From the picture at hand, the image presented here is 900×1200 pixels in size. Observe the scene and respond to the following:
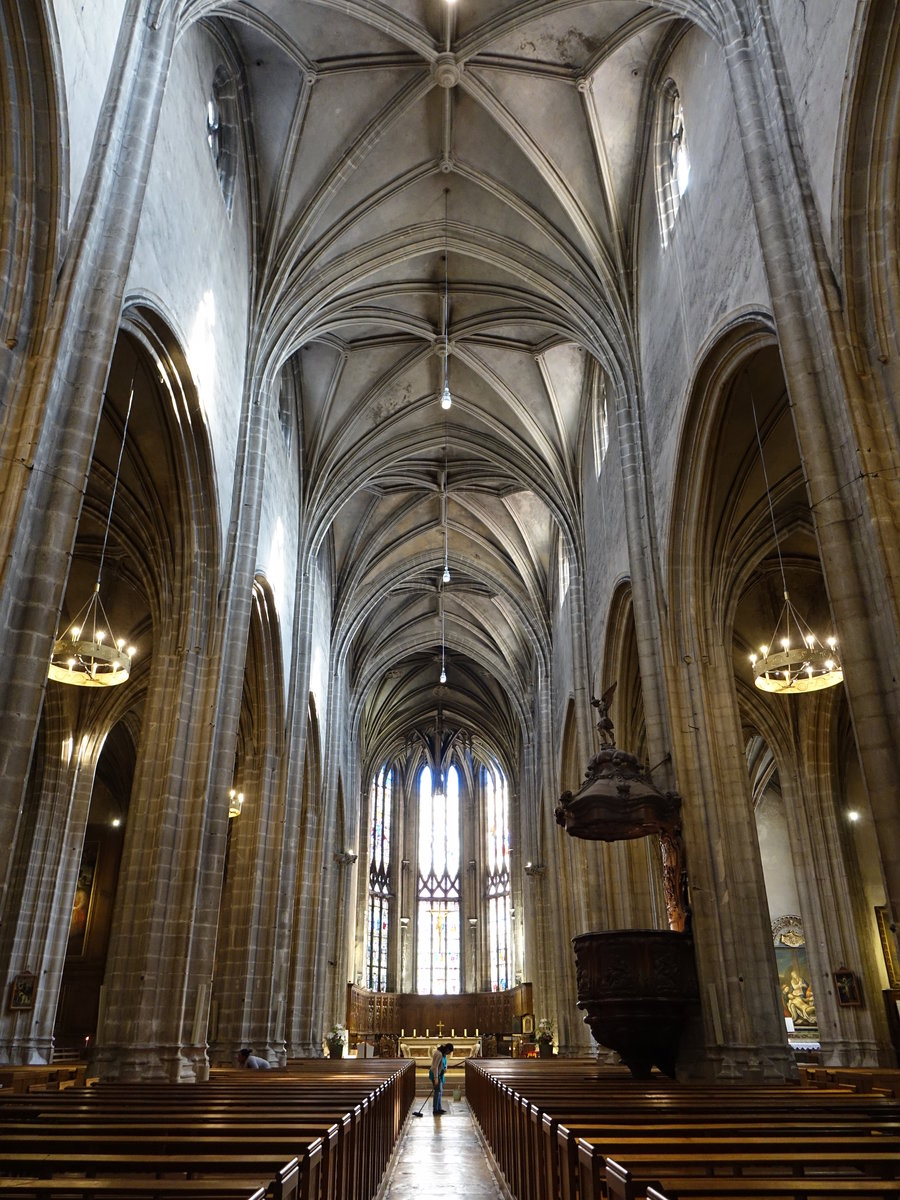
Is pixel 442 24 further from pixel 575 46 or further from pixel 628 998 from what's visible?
pixel 628 998

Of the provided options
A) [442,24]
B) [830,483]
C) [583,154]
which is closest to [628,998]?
[830,483]

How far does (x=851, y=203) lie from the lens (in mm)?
8312

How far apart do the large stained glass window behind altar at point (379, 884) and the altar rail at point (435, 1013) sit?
4.01 feet

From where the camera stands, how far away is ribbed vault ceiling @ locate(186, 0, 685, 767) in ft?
49.2

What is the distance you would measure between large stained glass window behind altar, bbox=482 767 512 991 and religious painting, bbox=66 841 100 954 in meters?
19.3

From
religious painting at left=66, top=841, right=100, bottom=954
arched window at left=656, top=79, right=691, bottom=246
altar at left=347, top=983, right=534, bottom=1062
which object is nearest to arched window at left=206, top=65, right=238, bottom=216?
arched window at left=656, top=79, right=691, bottom=246

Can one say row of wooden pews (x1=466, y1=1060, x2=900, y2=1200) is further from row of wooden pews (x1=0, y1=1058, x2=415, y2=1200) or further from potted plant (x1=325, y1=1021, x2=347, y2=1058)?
potted plant (x1=325, y1=1021, x2=347, y2=1058)

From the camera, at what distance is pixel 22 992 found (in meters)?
20.4

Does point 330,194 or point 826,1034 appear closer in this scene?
point 330,194

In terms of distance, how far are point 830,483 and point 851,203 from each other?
8.46ft

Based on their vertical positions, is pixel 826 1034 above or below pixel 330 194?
below

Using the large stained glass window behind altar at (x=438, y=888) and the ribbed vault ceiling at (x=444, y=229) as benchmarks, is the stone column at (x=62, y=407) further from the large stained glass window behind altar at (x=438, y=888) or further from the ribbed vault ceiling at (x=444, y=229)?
the large stained glass window behind altar at (x=438, y=888)

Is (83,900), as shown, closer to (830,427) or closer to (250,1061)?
(250,1061)

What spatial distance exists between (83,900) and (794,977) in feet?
73.2
